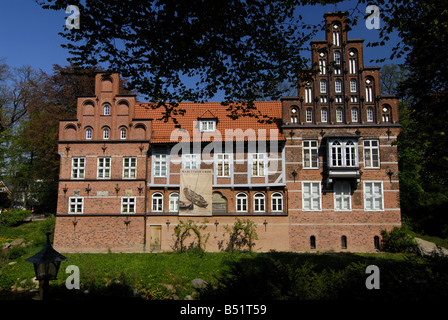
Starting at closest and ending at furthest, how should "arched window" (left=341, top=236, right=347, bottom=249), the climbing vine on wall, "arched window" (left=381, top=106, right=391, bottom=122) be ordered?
"arched window" (left=341, top=236, right=347, bottom=249) < the climbing vine on wall < "arched window" (left=381, top=106, right=391, bottom=122)

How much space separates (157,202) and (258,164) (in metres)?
7.18

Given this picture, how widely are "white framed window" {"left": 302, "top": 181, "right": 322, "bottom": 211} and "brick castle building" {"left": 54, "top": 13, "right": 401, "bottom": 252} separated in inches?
2.5

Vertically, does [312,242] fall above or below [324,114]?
below

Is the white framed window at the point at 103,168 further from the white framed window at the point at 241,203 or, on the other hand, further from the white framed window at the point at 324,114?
the white framed window at the point at 324,114

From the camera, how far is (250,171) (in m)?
22.9

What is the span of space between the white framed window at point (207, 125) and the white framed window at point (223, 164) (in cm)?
192

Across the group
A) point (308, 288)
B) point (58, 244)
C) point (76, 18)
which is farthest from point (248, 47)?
point (58, 244)

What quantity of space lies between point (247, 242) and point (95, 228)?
9801 mm

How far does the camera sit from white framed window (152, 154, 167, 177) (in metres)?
23.3

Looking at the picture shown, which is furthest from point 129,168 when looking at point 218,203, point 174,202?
point 218,203

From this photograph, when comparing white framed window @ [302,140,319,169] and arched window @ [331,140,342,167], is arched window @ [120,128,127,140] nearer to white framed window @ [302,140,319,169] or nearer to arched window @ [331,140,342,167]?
white framed window @ [302,140,319,169]

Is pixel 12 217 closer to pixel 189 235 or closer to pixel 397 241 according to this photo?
pixel 189 235

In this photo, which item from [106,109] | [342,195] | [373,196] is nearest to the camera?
[373,196]

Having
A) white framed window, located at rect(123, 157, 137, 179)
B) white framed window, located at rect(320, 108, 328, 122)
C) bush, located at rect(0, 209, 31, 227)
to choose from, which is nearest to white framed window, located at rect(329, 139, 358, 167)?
white framed window, located at rect(320, 108, 328, 122)
